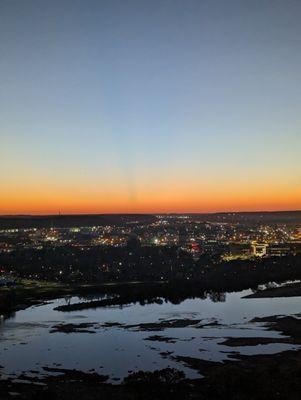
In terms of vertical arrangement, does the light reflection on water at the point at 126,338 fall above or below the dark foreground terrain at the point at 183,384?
below

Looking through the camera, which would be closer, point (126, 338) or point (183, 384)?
point (183, 384)

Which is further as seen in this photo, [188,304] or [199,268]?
[199,268]

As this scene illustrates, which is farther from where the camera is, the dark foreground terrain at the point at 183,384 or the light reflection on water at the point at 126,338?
the light reflection on water at the point at 126,338

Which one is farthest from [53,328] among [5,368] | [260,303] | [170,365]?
[260,303]

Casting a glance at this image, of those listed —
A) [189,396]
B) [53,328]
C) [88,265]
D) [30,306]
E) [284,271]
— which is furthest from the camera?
[88,265]

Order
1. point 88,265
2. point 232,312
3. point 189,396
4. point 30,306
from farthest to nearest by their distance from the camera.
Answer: point 88,265 → point 30,306 → point 232,312 → point 189,396

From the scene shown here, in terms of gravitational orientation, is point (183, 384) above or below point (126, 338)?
above

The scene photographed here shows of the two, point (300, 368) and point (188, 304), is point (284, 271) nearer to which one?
point (188, 304)

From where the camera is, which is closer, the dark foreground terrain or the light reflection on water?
the dark foreground terrain
